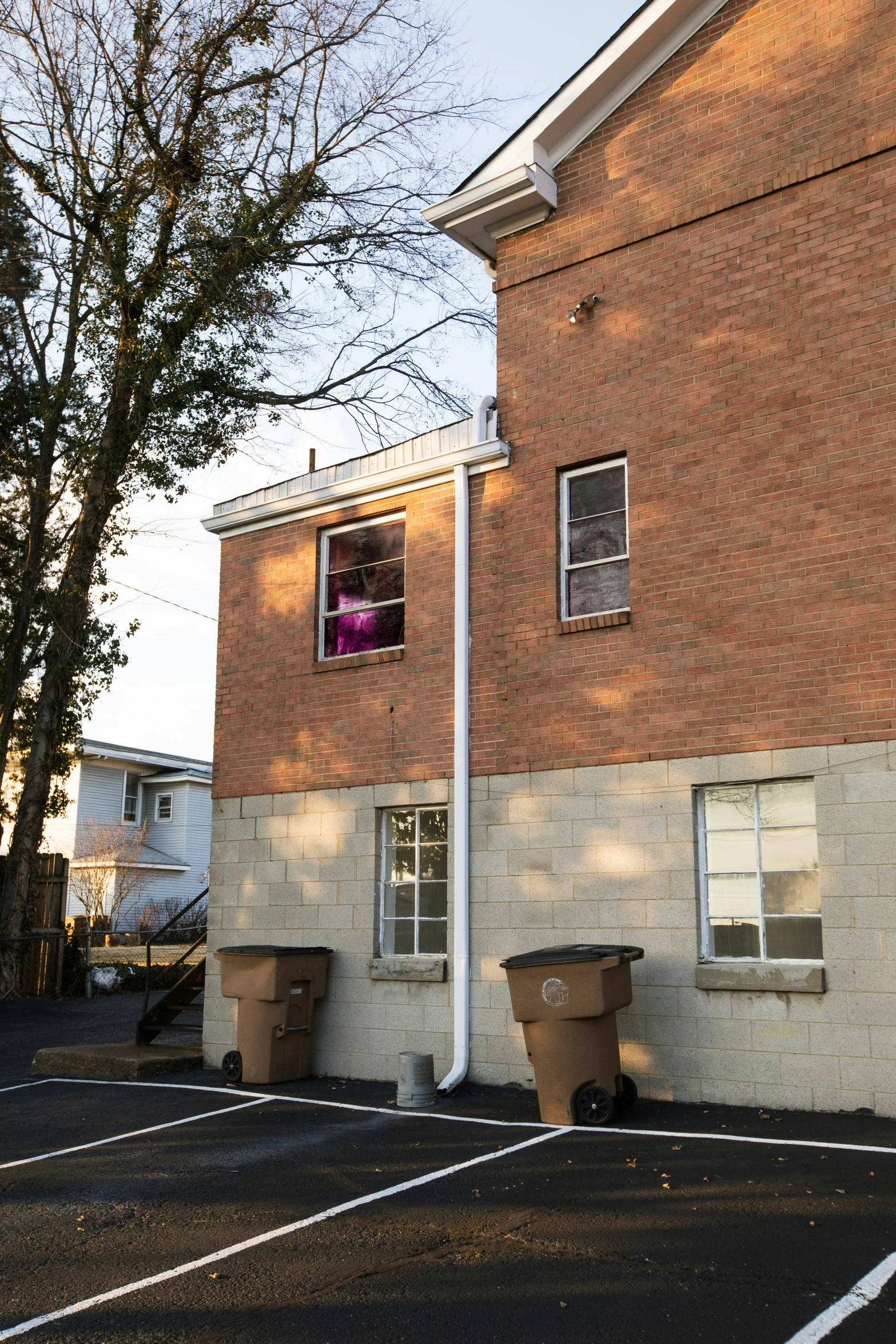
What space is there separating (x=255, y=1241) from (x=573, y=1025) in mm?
3155

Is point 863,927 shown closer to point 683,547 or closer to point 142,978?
point 683,547

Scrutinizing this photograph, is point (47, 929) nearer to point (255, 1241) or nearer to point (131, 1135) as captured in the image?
point (131, 1135)

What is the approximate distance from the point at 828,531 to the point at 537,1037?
14.6 ft

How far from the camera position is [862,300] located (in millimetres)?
8914

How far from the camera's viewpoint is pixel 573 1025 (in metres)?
8.14

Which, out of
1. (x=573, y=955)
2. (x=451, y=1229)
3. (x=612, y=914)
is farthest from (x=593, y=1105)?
(x=451, y=1229)

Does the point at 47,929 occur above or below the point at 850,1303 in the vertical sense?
above

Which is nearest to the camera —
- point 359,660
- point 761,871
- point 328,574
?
point 761,871

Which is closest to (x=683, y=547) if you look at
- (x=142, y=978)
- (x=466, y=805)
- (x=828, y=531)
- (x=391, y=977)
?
(x=828, y=531)

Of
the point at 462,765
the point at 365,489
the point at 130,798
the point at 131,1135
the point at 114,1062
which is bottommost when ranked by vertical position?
the point at 131,1135

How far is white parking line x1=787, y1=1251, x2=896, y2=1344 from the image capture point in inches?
168

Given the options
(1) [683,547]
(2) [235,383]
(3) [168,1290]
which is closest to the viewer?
(3) [168,1290]

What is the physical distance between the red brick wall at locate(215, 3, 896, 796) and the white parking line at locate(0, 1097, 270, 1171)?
3.28 metres

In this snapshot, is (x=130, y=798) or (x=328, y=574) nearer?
(x=328, y=574)
